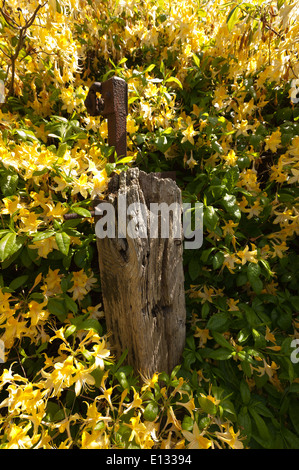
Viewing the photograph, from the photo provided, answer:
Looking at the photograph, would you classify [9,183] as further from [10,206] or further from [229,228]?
[229,228]

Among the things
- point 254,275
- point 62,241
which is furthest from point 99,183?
point 254,275

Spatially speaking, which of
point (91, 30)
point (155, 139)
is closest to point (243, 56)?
point (155, 139)

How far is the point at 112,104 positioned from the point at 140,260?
57 cm

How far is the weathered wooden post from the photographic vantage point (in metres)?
0.87

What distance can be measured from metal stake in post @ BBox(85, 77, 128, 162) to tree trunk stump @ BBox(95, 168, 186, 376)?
0.87 feet

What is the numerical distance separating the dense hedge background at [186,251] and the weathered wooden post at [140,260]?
76 millimetres

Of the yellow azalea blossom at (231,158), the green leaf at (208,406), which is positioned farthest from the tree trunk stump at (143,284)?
the yellow azalea blossom at (231,158)

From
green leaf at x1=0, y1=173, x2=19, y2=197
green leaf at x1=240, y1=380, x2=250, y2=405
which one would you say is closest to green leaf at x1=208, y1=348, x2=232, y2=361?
green leaf at x1=240, y1=380, x2=250, y2=405

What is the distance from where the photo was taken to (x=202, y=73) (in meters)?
1.53

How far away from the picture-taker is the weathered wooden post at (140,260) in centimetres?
87

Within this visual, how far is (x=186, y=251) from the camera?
124cm

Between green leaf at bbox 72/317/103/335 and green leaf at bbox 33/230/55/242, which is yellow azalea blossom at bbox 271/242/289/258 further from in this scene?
green leaf at bbox 33/230/55/242

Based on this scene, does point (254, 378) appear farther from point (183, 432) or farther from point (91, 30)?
point (91, 30)
